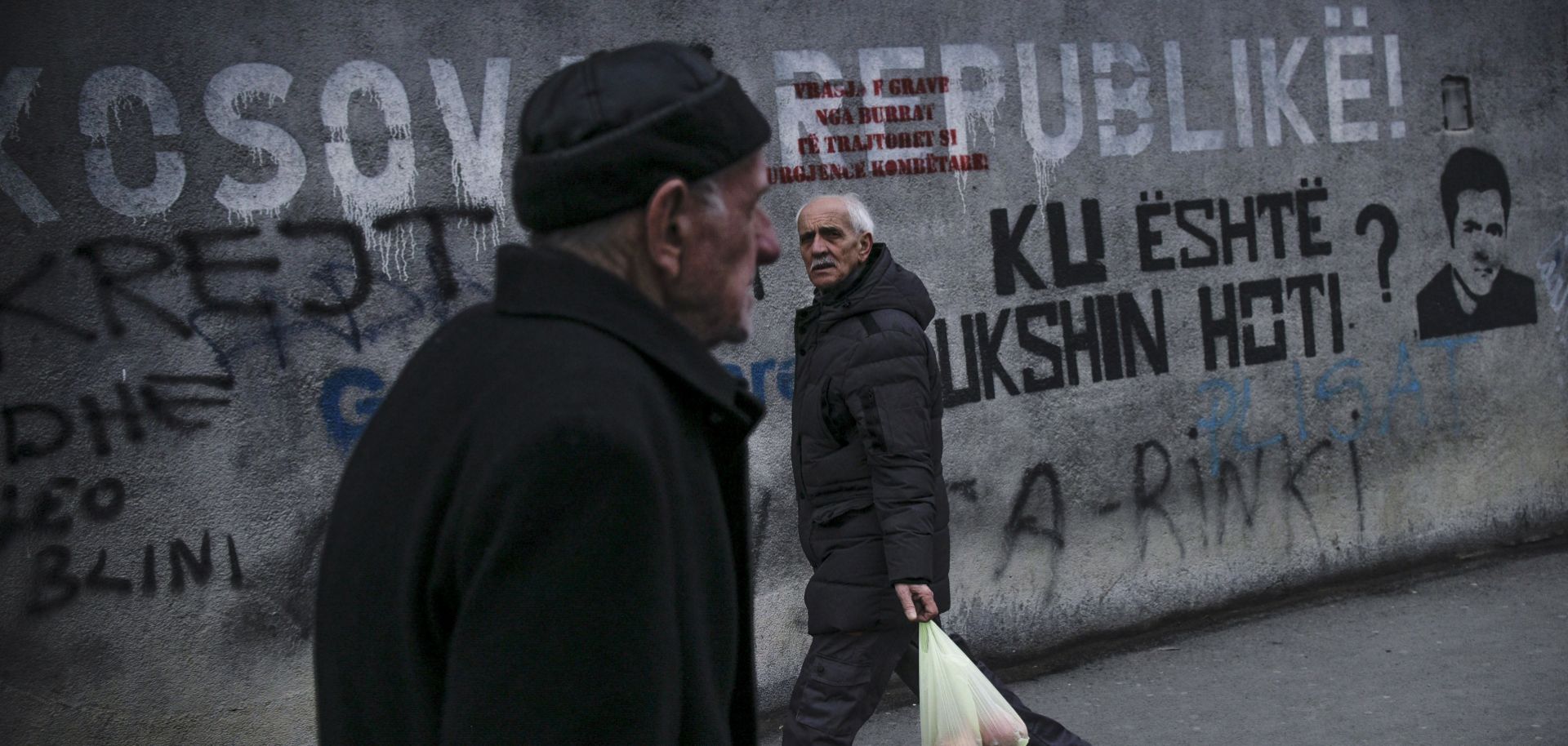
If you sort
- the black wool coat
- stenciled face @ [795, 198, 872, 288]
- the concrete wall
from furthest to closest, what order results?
the concrete wall → stenciled face @ [795, 198, 872, 288] → the black wool coat

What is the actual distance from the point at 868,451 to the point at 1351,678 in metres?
2.67

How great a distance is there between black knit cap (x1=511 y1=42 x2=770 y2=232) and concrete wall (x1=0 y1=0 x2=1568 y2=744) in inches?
141

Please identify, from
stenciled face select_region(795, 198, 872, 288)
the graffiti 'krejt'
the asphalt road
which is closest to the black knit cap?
stenciled face select_region(795, 198, 872, 288)

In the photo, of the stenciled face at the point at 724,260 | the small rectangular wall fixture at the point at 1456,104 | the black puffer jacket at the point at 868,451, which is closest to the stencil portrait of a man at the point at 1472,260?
the small rectangular wall fixture at the point at 1456,104

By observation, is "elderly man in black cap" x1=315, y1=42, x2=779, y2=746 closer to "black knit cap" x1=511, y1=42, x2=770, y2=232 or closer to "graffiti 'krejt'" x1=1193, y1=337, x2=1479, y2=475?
"black knit cap" x1=511, y1=42, x2=770, y2=232

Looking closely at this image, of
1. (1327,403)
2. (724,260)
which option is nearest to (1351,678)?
(1327,403)

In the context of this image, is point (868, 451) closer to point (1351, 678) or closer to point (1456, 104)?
point (1351, 678)

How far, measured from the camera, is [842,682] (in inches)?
151

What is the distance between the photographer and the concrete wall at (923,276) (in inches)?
176

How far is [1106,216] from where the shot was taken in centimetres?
607

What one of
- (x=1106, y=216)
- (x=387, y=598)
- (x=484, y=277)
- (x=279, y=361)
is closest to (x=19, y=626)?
(x=279, y=361)

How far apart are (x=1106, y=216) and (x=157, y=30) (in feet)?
11.8

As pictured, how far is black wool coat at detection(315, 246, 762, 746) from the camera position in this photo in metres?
1.17

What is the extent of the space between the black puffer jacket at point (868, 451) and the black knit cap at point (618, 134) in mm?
2471
